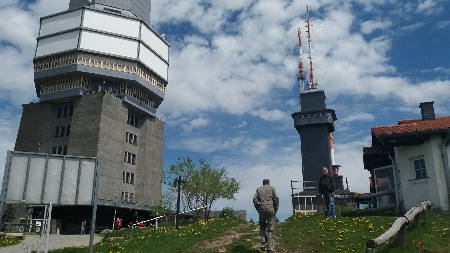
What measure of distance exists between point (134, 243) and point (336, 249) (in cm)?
829

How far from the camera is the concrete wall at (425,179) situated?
2195 cm

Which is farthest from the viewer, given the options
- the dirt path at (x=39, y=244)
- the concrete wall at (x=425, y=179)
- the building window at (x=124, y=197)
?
the building window at (x=124, y=197)

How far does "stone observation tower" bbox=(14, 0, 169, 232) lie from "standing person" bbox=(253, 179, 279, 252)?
42876mm

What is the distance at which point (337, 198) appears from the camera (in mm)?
33188

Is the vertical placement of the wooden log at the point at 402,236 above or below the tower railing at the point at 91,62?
below

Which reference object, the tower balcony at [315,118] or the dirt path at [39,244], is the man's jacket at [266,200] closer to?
the dirt path at [39,244]

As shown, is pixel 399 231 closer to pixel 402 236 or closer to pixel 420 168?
pixel 402 236

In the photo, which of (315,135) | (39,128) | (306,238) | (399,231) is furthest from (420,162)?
(39,128)

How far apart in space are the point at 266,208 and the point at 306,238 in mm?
2804

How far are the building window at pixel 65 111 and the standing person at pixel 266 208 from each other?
5175 cm

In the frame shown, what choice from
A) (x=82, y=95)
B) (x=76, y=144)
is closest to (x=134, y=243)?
(x=76, y=144)

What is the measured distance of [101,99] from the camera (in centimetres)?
5588

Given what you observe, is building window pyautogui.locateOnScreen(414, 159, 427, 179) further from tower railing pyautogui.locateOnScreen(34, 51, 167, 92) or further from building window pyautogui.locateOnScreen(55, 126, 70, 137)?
building window pyautogui.locateOnScreen(55, 126, 70, 137)

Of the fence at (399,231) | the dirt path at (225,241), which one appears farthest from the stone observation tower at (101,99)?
the fence at (399,231)
